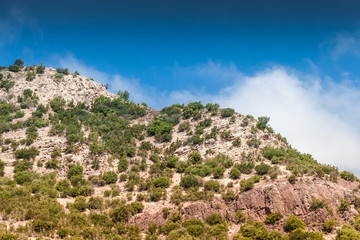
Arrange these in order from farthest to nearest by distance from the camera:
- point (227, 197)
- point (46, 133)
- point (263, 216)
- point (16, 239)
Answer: point (46, 133)
point (227, 197)
point (263, 216)
point (16, 239)

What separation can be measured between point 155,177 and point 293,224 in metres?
26.1

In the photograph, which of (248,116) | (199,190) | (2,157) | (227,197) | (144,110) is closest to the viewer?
(227,197)

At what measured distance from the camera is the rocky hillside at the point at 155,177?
38688mm

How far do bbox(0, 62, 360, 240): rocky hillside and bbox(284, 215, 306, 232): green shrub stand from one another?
0.13 metres

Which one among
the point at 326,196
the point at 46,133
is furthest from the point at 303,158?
the point at 46,133

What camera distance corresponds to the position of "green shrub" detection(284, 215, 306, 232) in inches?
1496

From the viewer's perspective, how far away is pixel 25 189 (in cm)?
4453

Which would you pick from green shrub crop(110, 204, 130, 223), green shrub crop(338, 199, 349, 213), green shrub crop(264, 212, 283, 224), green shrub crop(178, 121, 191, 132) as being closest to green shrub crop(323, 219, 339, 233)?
green shrub crop(338, 199, 349, 213)

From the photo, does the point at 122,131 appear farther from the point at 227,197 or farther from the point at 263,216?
the point at 263,216

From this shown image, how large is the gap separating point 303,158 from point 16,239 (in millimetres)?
51834

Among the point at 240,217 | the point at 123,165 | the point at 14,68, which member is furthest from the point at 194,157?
the point at 14,68

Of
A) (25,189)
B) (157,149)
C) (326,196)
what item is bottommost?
(326,196)

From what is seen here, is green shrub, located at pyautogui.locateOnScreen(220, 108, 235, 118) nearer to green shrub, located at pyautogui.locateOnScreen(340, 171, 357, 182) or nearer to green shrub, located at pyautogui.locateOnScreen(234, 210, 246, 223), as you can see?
green shrub, located at pyautogui.locateOnScreen(340, 171, 357, 182)

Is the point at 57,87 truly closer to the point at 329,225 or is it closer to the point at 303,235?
the point at 303,235
